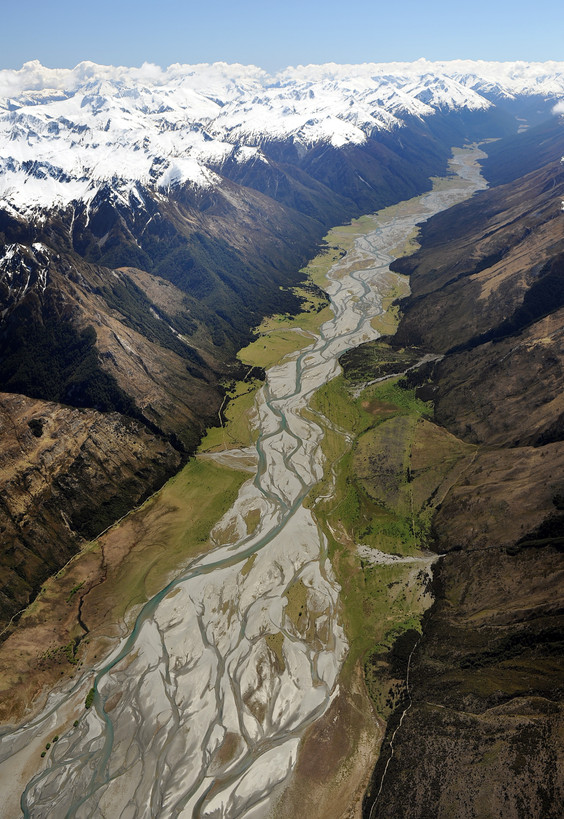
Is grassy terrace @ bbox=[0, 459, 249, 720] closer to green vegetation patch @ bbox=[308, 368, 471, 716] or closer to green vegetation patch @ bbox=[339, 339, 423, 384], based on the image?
green vegetation patch @ bbox=[308, 368, 471, 716]

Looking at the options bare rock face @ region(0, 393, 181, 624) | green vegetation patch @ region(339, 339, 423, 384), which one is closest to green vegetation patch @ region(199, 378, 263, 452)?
bare rock face @ region(0, 393, 181, 624)

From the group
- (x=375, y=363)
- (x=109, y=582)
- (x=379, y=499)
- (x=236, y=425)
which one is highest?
(x=236, y=425)

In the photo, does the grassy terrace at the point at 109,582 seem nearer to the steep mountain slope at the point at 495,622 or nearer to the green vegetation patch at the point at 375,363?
the steep mountain slope at the point at 495,622

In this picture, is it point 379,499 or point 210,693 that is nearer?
point 210,693

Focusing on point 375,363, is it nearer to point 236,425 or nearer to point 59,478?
point 236,425

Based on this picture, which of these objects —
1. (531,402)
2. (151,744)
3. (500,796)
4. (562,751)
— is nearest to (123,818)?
(151,744)

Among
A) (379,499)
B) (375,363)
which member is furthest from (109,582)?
(375,363)

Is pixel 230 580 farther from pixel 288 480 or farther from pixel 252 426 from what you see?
pixel 252 426
